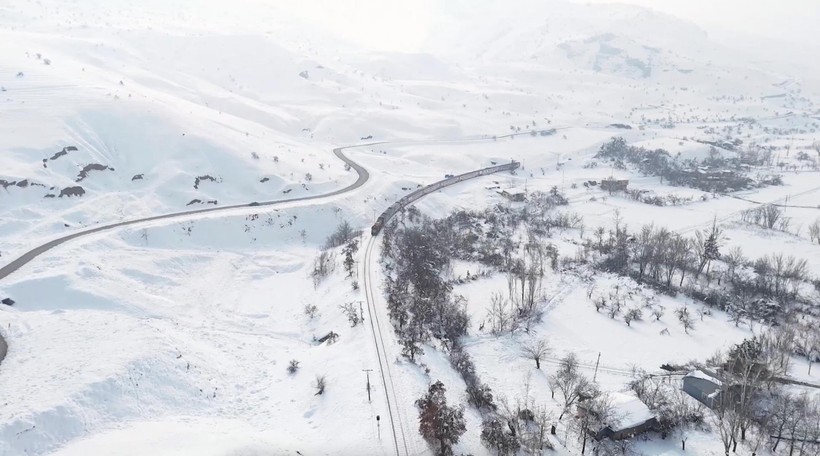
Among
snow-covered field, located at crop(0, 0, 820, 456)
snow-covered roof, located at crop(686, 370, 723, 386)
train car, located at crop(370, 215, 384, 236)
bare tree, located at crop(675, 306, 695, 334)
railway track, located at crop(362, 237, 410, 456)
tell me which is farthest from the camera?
train car, located at crop(370, 215, 384, 236)

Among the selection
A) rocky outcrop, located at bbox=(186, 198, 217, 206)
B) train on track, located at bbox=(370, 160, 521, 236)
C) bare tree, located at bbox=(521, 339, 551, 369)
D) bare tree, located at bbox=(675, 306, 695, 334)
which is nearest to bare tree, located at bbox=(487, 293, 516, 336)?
bare tree, located at bbox=(521, 339, 551, 369)

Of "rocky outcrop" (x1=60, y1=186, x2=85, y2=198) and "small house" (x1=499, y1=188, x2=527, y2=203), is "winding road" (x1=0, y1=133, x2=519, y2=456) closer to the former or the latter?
"rocky outcrop" (x1=60, y1=186, x2=85, y2=198)

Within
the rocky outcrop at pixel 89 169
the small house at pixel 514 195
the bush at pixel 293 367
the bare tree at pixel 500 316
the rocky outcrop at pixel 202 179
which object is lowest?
the bare tree at pixel 500 316

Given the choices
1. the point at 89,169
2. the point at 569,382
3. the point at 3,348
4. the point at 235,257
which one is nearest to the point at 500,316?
the point at 569,382

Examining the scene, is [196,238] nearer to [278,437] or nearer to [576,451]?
[278,437]

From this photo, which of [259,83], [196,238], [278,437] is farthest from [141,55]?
[278,437]

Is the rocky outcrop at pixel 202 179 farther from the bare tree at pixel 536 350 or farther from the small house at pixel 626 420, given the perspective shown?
the small house at pixel 626 420

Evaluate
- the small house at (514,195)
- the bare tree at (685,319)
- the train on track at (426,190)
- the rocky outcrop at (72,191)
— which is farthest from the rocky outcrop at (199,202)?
the bare tree at (685,319)

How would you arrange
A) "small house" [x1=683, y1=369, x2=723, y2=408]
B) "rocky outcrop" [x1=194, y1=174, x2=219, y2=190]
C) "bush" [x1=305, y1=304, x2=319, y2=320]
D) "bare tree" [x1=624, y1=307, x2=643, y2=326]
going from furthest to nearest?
"rocky outcrop" [x1=194, y1=174, x2=219, y2=190], "bare tree" [x1=624, y1=307, x2=643, y2=326], "bush" [x1=305, y1=304, x2=319, y2=320], "small house" [x1=683, y1=369, x2=723, y2=408]
